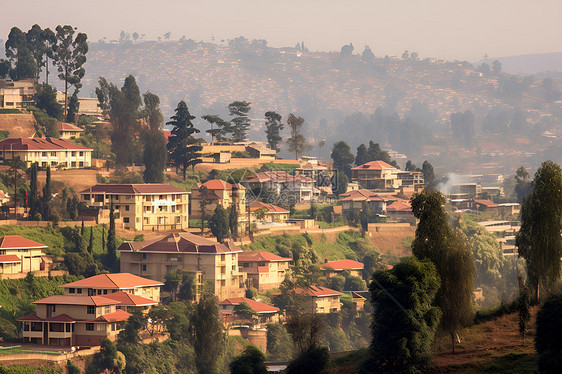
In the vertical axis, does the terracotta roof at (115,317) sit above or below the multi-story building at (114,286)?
below

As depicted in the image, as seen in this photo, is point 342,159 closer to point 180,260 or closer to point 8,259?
point 180,260

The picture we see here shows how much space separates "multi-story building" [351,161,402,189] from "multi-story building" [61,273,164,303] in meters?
54.6

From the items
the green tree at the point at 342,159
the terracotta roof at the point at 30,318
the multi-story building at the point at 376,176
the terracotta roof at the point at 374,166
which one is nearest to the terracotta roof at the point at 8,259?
the terracotta roof at the point at 30,318

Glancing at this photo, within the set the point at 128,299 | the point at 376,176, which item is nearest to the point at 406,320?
the point at 128,299

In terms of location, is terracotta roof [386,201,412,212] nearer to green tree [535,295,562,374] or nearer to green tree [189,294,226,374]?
green tree [189,294,226,374]

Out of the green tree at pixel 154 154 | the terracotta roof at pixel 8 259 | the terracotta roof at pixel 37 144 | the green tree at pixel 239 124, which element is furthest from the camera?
the green tree at pixel 239 124

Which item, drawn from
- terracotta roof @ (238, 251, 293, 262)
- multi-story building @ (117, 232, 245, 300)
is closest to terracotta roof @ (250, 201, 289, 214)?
terracotta roof @ (238, 251, 293, 262)

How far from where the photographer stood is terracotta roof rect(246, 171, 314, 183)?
112 metres

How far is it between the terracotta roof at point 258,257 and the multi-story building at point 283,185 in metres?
18.7

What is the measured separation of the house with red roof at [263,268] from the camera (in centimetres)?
8881

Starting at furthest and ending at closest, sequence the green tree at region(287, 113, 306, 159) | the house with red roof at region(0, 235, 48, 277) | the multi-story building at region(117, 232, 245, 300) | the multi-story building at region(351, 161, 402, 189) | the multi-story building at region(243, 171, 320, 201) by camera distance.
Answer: the green tree at region(287, 113, 306, 159) < the multi-story building at region(351, 161, 402, 189) < the multi-story building at region(243, 171, 320, 201) < the multi-story building at region(117, 232, 245, 300) < the house with red roof at region(0, 235, 48, 277)

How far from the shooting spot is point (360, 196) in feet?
385

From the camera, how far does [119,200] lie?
89812 millimetres

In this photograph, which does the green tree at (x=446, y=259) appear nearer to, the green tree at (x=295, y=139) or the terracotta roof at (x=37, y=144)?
the terracotta roof at (x=37, y=144)
